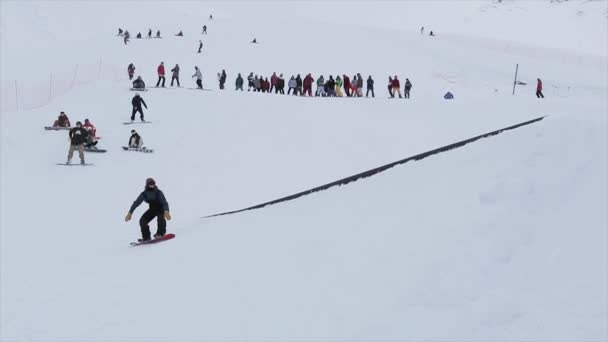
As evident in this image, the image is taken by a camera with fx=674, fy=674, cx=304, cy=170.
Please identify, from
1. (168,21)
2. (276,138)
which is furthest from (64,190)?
(168,21)

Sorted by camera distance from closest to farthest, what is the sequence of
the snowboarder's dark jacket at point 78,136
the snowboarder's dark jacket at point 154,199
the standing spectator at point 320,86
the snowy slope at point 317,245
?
the snowy slope at point 317,245
the snowboarder's dark jacket at point 154,199
the snowboarder's dark jacket at point 78,136
the standing spectator at point 320,86

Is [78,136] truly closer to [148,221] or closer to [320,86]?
[148,221]

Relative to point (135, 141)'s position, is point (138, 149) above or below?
below

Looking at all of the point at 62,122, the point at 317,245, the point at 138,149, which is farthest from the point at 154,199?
the point at 62,122

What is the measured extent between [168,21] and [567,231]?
6135cm

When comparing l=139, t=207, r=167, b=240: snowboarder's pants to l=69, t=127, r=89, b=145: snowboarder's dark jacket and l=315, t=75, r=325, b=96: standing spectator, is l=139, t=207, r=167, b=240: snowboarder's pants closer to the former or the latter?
l=69, t=127, r=89, b=145: snowboarder's dark jacket

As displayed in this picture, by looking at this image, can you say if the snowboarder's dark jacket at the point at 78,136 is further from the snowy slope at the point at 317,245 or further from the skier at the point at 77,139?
the snowy slope at the point at 317,245

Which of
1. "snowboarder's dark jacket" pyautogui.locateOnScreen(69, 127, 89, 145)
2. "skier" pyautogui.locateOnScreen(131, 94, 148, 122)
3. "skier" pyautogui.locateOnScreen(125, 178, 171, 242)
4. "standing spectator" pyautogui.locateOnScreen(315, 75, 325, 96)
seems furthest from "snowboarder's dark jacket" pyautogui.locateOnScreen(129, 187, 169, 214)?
"standing spectator" pyautogui.locateOnScreen(315, 75, 325, 96)

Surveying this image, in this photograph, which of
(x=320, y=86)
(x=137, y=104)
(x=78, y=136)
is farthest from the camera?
(x=320, y=86)

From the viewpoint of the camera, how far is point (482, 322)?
6.56 metres

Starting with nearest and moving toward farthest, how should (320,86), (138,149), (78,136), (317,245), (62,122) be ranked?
(317,245), (78,136), (138,149), (62,122), (320,86)

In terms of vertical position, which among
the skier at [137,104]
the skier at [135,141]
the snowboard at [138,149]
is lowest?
the snowboard at [138,149]

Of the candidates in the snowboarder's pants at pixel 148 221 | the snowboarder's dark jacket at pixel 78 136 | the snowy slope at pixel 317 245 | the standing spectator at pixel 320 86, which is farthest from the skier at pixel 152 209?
the standing spectator at pixel 320 86

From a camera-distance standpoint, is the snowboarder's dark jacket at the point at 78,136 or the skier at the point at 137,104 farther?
the skier at the point at 137,104
